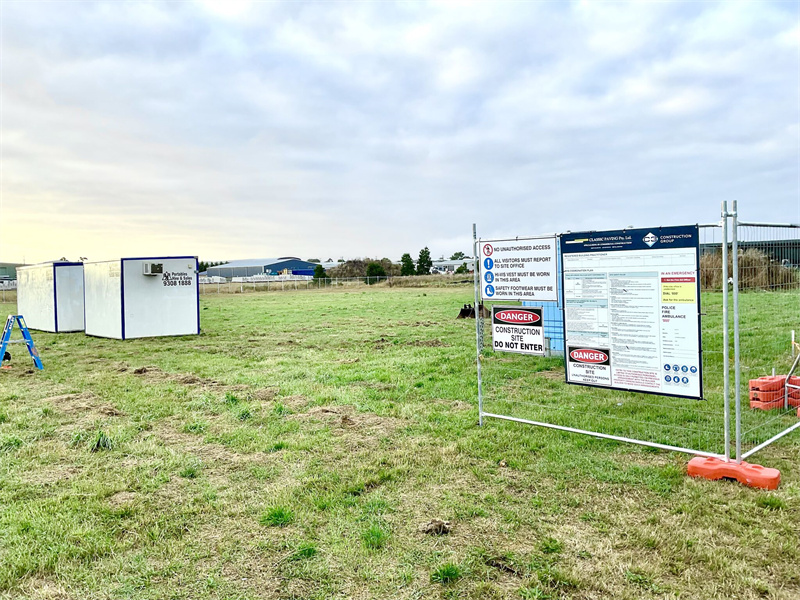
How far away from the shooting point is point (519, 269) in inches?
245

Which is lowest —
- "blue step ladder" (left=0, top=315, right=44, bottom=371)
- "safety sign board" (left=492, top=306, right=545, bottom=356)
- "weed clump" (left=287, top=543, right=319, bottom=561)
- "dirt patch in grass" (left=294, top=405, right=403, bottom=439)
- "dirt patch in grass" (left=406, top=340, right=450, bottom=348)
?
"weed clump" (left=287, top=543, right=319, bottom=561)

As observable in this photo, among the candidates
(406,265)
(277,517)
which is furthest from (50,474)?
(406,265)

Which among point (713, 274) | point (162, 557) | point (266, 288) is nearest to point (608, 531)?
point (713, 274)

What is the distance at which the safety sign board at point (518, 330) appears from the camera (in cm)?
618

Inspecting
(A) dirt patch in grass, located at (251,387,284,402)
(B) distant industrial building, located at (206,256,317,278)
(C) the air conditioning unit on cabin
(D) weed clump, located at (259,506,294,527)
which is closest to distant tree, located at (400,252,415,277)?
(B) distant industrial building, located at (206,256,317,278)

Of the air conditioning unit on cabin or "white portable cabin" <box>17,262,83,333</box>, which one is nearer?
the air conditioning unit on cabin

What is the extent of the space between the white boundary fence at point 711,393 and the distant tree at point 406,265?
75518mm

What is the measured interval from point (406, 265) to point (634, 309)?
8207 centimetres

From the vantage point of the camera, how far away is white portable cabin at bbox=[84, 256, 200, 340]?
19.0 metres

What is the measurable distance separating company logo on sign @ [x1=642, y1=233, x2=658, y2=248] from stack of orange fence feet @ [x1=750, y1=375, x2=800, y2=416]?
343cm

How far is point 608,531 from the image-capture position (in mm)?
4066

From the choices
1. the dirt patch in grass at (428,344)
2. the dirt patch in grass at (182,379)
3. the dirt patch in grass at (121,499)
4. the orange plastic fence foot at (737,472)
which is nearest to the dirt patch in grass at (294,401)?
the dirt patch in grass at (182,379)

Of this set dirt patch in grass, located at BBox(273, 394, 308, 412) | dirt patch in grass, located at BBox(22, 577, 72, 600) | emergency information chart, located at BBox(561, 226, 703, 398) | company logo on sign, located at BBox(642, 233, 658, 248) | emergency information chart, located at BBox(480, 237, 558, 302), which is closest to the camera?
dirt patch in grass, located at BBox(22, 577, 72, 600)

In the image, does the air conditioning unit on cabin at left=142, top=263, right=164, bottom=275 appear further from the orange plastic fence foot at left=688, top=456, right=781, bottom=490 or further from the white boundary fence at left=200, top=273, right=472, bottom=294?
the white boundary fence at left=200, top=273, right=472, bottom=294
